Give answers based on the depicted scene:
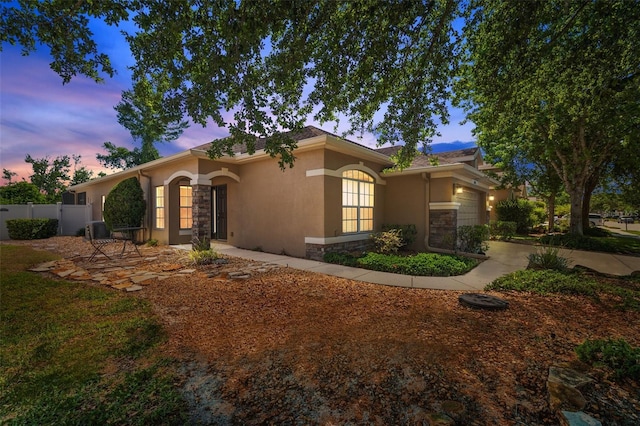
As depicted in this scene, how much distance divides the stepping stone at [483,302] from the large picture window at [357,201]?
4.68 m

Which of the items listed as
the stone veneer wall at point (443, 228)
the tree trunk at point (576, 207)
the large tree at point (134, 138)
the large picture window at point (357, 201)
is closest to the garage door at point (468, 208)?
the stone veneer wall at point (443, 228)

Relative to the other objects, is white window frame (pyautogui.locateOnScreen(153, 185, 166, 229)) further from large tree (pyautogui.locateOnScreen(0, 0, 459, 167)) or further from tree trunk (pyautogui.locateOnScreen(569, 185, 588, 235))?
tree trunk (pyautogui.locateOnScreen(569, 185, 588, 235))

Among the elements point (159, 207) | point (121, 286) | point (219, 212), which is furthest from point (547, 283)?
point (159, 207)

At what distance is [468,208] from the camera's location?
38.8ft

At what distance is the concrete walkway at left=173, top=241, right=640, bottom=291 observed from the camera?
225 inches

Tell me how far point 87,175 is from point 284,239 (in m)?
35.1

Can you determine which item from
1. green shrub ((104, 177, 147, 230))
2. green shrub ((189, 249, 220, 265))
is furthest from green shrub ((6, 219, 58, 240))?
green shrub ((189, 249, 220, 265))

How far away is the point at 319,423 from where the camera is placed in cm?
190

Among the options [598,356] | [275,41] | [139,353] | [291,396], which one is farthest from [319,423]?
[275,41]

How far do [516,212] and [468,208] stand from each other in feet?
25.0

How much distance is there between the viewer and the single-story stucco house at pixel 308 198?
814cm

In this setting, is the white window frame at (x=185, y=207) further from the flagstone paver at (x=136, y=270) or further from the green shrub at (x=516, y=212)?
the green shrub at (x=516, y=212)

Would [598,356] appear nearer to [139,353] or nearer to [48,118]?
[139,353]

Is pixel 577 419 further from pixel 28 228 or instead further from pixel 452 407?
pixel 28 228
